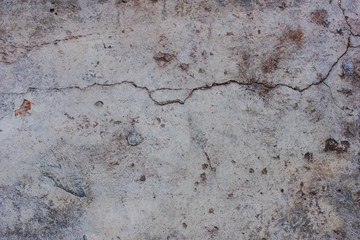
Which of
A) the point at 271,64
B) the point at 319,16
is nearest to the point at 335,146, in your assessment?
the point at 271,64

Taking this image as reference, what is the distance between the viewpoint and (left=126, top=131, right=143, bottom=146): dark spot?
189cm

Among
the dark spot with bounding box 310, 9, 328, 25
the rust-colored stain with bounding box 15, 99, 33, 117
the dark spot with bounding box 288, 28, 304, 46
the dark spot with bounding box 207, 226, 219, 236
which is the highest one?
the dark spot with bounding box 310, 9, 328, 25

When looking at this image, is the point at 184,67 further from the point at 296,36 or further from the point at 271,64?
the point at 296,36

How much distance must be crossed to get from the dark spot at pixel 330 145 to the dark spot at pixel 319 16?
0.82m

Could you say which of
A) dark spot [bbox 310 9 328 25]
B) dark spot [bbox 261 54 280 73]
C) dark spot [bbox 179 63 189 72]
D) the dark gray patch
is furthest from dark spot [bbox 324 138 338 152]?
the dark gray patch

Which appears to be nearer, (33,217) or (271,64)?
(33,217)

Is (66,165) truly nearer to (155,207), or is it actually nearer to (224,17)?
(155,207)

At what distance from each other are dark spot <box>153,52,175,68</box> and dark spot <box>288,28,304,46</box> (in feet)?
2.73

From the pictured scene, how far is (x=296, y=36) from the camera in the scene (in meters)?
1.98

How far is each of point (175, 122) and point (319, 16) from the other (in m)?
1.25

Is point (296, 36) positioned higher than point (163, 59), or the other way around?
point (296, 36)

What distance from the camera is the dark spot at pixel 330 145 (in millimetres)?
1919

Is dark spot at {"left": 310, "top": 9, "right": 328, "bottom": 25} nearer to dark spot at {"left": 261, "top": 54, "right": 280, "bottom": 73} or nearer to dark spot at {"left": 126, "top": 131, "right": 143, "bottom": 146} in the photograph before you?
dark spot at {"left": 261, "top": 54, "right": 280, "bottom": 73}

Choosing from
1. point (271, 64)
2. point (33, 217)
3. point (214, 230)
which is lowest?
point (33, 217)
